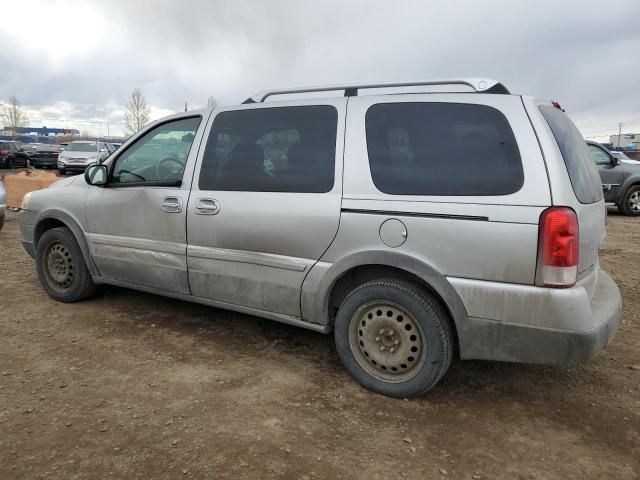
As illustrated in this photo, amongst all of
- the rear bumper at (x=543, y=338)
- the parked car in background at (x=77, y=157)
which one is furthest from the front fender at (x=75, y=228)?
the parked car in background at (x=77, y=157)

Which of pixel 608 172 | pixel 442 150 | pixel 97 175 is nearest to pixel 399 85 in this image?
Answer: pixel 442 150

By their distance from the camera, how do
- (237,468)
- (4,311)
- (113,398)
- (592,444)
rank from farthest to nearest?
(4,311)
(113,398)
(592,444)
(237,468)

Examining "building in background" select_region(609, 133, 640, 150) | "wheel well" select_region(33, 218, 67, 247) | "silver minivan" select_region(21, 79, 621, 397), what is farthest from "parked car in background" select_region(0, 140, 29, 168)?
"building in background" select_region(609, 133, 640, 150)

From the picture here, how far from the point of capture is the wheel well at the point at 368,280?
2.92m

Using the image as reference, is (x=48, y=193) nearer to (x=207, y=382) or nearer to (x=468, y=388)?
(x=207, y=382)

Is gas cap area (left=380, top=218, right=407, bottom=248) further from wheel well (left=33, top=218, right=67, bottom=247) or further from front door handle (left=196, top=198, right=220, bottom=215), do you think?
wheel well (left=33, top=218, right=67, bottom=247)

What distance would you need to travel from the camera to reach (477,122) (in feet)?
9.07

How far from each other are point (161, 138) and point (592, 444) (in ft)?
12.0

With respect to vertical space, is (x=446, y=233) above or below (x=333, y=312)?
above

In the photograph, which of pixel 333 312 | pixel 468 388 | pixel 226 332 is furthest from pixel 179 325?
pixel 468 388

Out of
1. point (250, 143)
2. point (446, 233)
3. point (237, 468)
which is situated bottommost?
point (237, 468)

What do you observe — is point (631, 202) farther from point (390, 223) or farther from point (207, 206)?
point (207, 206)

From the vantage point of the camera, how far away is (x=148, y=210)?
3.90 metres

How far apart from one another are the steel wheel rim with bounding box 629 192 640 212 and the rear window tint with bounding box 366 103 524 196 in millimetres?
11516
